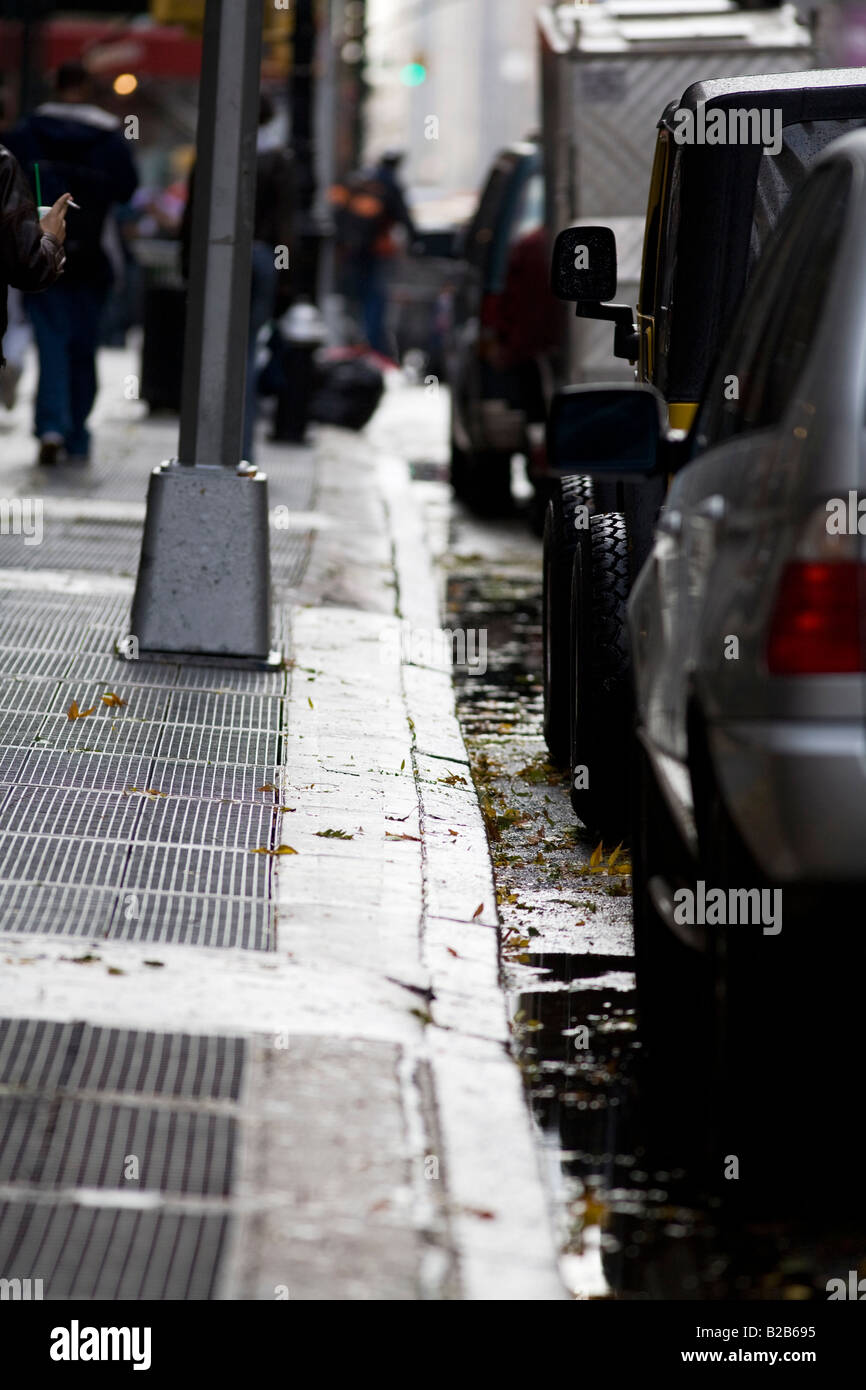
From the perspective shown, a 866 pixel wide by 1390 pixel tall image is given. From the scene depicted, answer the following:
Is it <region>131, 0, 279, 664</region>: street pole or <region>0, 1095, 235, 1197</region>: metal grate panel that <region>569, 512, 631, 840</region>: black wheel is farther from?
<region>0, 1095, 235, 1197</region>: metal grate panel

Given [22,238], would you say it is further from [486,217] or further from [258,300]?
[486,217]

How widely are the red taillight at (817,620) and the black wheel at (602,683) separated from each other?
2.84 m

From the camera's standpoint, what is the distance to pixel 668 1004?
14.9 feet

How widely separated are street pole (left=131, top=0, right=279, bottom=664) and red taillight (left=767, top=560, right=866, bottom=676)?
4.91 metres

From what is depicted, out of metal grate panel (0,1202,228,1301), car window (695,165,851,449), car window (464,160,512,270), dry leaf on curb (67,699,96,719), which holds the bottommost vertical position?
dry leaf on curb (67,699,96,719)

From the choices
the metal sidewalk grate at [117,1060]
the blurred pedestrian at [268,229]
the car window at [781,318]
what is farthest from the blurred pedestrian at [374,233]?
the metal sidewalk grate at [117,1060]

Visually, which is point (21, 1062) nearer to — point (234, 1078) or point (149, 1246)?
point (234, 1078)

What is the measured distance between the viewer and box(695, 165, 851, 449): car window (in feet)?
13.0

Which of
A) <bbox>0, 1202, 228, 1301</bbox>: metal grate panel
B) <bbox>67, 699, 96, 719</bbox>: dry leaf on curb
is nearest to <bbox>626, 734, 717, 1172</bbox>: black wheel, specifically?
<bbox>0, 1202, 228, 1301</bbox>: metal grate panel

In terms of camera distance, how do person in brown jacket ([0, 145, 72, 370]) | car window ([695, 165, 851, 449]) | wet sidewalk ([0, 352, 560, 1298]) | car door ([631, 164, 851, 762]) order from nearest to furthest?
wet sidewalk ([0, 352, 560, 1298]) < car door ([631, 164, 851, 762]) < car window ([695, 165, 851, 449]) < person in brown jacket ([0, 145, 72, 370])

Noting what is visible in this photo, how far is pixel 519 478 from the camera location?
57.2 ft

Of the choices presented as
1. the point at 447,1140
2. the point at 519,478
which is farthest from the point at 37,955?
the point at 519,478

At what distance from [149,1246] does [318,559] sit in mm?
7662
